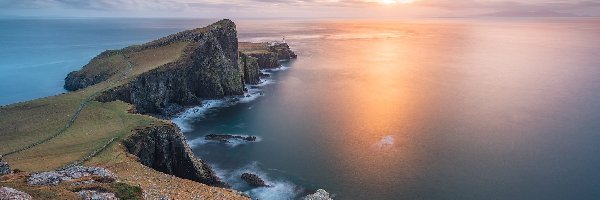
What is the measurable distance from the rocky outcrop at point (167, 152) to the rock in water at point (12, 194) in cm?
3070

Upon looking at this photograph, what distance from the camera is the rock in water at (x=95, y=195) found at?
30.4 m

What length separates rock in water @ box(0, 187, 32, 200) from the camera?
80.9 ft

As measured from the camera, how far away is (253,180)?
214 ft

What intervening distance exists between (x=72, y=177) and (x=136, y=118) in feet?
105

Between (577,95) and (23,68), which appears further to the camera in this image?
(23,68)

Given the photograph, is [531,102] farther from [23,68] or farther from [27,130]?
[23,68]

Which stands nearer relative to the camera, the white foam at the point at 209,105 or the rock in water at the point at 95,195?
the rock in water at the point at 95,195

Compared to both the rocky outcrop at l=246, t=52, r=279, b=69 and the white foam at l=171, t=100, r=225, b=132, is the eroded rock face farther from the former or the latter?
the rocky outcrop at l=246, t=52, r=279, b=69

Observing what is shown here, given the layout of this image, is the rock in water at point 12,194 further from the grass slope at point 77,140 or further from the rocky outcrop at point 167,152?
the rocky outcrop at point 167,152

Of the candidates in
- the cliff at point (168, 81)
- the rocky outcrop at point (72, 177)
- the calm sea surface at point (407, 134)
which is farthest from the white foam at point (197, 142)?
the rocky outcrop at point (72, 177)

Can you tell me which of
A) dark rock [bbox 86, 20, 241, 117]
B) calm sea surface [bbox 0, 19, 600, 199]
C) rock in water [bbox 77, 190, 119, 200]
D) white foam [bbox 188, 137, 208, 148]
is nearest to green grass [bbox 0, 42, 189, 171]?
dark rock [bbox 86, 20, 241, 117]

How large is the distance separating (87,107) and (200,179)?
29175 mm

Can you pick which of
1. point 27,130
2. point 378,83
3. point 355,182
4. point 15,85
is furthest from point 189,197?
point 15,85

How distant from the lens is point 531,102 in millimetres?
116062
